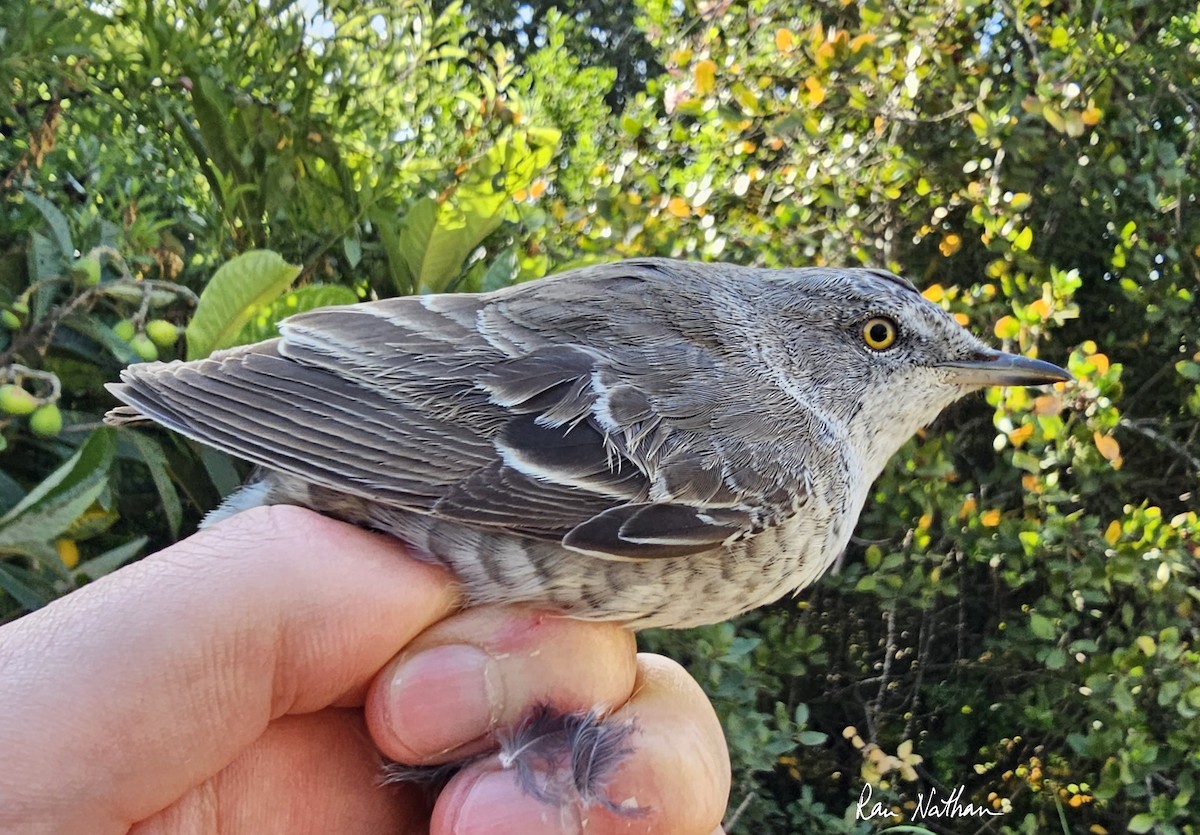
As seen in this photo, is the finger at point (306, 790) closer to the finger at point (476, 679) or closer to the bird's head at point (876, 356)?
the finger at point (476, 679)

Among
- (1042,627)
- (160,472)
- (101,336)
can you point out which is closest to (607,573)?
(160,472)

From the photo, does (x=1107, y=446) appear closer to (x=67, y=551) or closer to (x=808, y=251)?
(x=808, y=251)

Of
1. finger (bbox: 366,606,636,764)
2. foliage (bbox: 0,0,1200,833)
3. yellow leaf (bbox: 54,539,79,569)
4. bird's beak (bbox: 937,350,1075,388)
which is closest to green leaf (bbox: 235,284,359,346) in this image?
foliage (bbox: 0,0,1200,833)

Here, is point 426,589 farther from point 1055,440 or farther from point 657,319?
point 1055,440

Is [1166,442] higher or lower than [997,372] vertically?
lower

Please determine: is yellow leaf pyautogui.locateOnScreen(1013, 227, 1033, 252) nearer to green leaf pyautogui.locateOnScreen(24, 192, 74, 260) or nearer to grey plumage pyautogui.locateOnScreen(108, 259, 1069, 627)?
grey plumage pyautogui.locateOnScreen(108, 259, 1069, 627)

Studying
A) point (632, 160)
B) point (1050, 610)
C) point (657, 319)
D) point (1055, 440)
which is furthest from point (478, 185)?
point (1050, 610)

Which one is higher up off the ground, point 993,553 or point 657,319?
point 657,319
